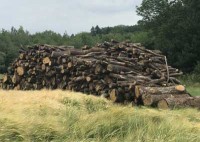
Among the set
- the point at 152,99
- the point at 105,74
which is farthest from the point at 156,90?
the point at 105,74

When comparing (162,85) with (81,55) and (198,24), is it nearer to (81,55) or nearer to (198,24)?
(81,55)

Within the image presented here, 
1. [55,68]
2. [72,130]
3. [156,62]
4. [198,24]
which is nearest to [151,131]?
[72,130]

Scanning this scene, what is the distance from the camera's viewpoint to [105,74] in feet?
42.6

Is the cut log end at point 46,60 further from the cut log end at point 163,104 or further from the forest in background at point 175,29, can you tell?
the forest in background at point 175,29

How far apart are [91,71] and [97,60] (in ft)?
1.35

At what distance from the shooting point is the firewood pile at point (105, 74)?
12133mm

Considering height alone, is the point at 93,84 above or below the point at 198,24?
below

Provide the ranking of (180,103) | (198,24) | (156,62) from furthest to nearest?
(198,24) → (156,62) → (180,103)

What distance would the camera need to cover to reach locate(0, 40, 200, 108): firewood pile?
39.8 feet

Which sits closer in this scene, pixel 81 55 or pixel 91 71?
pixel 91 71

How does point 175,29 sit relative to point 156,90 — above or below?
above

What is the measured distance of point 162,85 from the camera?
518 inches

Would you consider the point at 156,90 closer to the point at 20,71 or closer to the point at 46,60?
the point at 46,60

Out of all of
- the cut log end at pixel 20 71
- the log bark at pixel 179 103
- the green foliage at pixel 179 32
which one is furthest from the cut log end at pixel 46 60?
the green foliage at pixel 179 32
